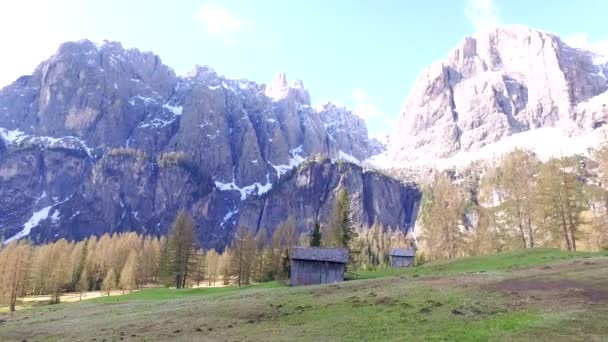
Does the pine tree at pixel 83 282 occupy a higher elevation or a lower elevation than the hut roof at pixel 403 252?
lower

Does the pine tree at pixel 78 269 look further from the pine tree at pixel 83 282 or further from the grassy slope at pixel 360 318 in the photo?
the grassy slope at pixel 360 318

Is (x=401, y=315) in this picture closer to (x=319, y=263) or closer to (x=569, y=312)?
(x=569, y=312)

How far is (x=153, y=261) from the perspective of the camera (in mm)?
146625

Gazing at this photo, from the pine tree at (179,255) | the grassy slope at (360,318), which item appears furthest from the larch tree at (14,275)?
the grassy slope at (360,318)

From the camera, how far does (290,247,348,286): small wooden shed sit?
72.3m

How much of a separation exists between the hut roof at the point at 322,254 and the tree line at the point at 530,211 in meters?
30.6

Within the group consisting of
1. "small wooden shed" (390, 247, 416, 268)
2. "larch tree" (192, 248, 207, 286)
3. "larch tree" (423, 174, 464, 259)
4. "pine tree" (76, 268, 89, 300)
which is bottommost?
"pine tree" (76, 268, 89, 300)

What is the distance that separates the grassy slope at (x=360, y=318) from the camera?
2506 centimetres

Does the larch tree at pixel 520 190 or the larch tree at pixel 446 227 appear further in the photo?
the larch tree at pixel 446 227

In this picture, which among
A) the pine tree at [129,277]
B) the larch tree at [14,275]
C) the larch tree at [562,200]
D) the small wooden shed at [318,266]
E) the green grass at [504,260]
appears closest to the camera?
the green grass at [504,260]

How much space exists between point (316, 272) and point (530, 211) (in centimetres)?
3763

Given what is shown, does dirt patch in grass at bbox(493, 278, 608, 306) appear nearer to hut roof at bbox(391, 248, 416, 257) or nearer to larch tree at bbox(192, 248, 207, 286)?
hut roof at bbox(391, 248, 416, 257)

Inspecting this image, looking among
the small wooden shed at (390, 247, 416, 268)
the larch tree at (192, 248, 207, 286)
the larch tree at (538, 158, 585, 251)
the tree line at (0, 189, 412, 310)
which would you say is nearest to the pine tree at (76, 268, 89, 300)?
the tree line at (0, 189, 412, 310)

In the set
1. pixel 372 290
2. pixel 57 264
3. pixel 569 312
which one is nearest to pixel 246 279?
pixel 57 264
